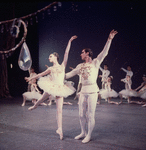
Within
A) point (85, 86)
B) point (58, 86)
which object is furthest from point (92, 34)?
point (85, 86)

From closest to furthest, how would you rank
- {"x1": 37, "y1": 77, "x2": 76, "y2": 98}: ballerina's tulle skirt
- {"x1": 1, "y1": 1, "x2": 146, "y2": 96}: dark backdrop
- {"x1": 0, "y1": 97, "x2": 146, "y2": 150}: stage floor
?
{"x1": 0, "y1": 97, "x2": 146, "y2": 150}: stage floor, {"x1": 37, "y1": 77, "x2": 76, "y2": 98}: ballerina's tulle skirt, {"x1": 1, "y1": 1, "x2": 146, "y2": 96}: dark backdrop

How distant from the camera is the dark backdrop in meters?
8.45

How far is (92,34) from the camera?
29.7 feet

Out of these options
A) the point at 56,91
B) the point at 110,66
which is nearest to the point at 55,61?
the point at 56,91

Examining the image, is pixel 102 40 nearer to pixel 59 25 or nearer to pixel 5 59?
pixel 59 25

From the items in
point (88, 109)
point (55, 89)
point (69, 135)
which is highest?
point (55, 89)

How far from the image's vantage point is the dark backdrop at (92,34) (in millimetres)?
8453

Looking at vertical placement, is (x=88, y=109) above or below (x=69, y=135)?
above

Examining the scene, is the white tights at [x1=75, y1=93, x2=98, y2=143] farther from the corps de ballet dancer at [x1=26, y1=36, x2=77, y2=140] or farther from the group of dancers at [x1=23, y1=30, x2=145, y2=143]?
the corps de ballet dancer at [x1=26, y1=36, x2=77, y2=140]

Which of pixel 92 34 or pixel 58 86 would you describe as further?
pixel 92 34

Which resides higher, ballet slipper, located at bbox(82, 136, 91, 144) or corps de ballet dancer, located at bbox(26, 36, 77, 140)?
corps de ballet dancer, located at bbox(26, 36, 77, 140)

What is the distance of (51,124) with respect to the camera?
141 inches

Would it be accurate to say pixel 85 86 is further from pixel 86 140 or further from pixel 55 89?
pixel 86 140

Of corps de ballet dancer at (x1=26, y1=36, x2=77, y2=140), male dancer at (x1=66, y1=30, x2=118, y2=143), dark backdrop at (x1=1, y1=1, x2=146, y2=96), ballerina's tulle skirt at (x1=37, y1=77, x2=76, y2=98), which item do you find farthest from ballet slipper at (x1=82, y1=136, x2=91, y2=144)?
dark backdrop at (x1=1, y1=1, x2=146, y2=96)
